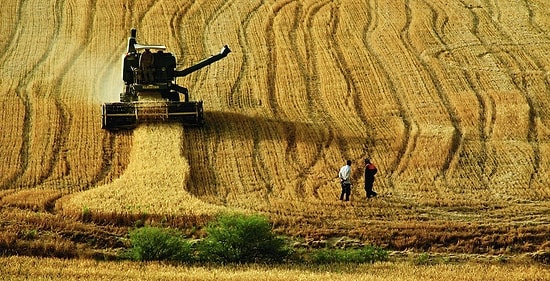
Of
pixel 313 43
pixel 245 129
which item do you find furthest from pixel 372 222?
pixel 313 43

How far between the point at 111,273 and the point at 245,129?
49.1 ft

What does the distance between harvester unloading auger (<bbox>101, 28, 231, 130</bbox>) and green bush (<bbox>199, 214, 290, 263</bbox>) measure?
11.2m

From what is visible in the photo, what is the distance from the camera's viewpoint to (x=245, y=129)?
123ft

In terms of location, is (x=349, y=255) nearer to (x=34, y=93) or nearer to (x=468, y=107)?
(x=468, y=107)

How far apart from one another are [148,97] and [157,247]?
1303 cm

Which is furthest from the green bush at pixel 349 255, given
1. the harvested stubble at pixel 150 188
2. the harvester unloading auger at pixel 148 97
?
the harvester unloading auger at pixel 148 97

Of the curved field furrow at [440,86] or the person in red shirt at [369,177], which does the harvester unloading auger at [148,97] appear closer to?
the person in red shirt at [369,177]

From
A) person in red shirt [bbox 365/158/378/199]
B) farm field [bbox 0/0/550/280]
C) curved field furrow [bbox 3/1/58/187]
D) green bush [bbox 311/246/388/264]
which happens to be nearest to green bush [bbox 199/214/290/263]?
green bush [bbox 311/246/388/264]

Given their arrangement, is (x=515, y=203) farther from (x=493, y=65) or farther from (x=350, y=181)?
(x=493, y=65)

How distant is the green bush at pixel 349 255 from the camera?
2588 cm

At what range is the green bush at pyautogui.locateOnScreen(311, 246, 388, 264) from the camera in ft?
84.9

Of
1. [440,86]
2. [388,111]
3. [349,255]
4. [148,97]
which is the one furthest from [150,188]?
[440,86]

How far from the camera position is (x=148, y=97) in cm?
3725

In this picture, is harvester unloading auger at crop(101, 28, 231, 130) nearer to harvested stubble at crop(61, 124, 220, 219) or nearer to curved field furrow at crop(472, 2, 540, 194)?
harvested stubble at crop(61, 124, 220, 219)
